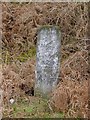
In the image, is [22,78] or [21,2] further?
[21,2]

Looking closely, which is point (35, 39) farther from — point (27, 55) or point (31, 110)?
point (31, 110)

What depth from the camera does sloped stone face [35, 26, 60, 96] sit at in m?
4.36

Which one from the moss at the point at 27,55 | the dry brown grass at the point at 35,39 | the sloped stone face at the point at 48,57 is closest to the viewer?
the sloped stone face at the point at 48,57

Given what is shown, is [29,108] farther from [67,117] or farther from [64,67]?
[64,67]

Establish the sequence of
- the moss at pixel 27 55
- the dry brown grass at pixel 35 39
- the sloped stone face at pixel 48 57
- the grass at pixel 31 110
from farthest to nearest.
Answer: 1. the moss at pixel 27 55
2. the dry brown grass at pixel 35 39
3. the sloped stone face at pixel 48 57
4. the grass at pixel 31 110

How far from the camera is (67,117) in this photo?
3957 millimetres

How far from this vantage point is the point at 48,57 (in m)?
4.37

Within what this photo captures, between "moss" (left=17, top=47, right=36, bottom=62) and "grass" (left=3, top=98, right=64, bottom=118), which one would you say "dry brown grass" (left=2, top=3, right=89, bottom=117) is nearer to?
"moss" (left=17, top=47, right=36, bottom=62)

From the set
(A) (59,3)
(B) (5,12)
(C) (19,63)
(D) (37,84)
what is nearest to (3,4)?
(B) (5,12)

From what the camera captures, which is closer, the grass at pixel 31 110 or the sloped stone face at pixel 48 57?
the grass at pixel 31 110

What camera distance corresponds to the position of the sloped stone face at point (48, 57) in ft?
14.3

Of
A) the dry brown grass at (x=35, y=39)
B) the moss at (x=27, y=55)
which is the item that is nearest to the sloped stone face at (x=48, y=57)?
the dry brown grass at (x=35, y=39)

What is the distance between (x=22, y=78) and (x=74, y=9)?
2060mm

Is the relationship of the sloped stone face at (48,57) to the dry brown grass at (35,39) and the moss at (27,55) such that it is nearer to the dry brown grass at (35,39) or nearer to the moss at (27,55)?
the dry brown grass at (35,39)
